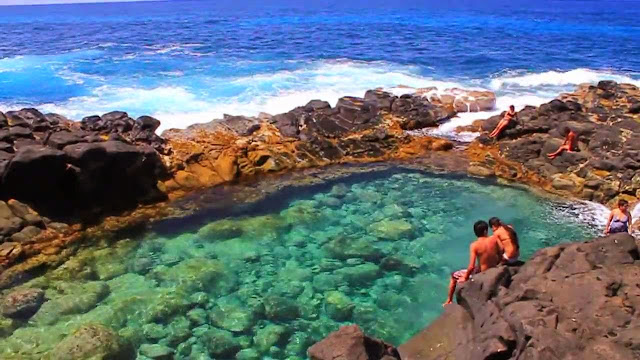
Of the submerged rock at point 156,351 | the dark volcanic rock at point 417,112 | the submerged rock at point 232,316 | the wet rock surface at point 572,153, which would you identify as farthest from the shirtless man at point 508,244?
Answer: the dark volcanic rock at point 417,112

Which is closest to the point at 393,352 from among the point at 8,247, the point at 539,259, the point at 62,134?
the point at 539,259

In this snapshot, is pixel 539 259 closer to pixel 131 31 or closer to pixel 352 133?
pixel 352 133

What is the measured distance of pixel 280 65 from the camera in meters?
42.7

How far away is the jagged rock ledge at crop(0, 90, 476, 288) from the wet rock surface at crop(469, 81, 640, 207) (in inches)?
102

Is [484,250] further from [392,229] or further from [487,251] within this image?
[392,229]

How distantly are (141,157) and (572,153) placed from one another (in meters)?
15.4

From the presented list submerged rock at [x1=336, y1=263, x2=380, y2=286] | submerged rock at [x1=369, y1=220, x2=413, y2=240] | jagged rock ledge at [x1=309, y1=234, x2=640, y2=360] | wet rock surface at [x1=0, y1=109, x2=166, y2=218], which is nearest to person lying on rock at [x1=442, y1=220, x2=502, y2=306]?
jagged rock ledge at [x1=309, y1=234, x2=640, y2=360]

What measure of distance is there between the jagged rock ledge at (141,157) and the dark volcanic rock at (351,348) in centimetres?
891

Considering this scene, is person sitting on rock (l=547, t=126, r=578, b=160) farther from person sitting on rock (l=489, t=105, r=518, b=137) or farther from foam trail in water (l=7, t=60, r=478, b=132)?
foam trail in water (l=7, t=60, r=478, b=132)

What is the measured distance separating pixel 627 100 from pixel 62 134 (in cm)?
2504

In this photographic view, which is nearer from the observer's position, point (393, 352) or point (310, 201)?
point (393, 352)

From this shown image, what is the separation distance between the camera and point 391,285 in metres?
13.5

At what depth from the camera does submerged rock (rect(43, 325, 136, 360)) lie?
10625mm

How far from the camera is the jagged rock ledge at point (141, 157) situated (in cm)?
1569
